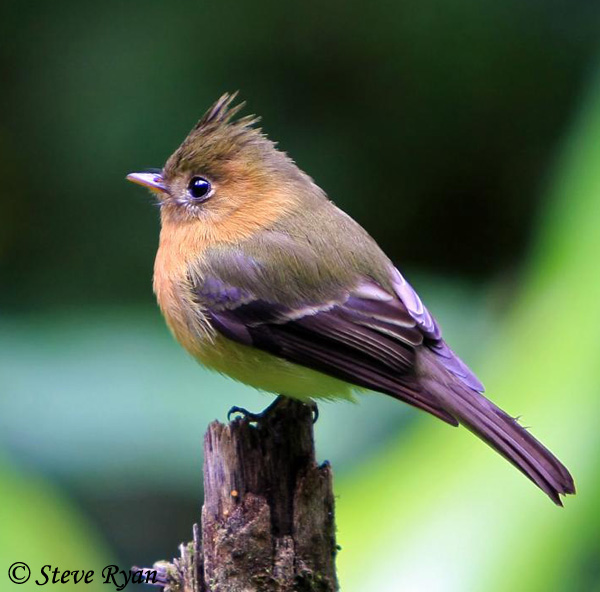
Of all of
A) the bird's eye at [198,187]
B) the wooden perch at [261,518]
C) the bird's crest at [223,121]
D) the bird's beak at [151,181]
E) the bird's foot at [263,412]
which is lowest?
the wooden perch at [261,518]

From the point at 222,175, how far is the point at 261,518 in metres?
1.68

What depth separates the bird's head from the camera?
470 cm

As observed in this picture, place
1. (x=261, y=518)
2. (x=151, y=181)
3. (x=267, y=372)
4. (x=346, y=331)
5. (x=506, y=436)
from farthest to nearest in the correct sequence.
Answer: (x=151, y=181) < (x=267, y=372) < (x=346, y=331) < (x=506, y=436) < (x=261, y=518)

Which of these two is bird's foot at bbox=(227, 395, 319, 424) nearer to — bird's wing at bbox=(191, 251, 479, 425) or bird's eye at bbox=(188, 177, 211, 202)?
bird's wing at bbox=(191, 251, 479, 425)

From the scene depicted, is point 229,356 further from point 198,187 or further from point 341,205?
point 341,205


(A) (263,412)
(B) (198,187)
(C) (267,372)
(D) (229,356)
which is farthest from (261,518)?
(B) (198,187)

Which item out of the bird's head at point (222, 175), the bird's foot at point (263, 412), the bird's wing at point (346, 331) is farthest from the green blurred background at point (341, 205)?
the bird's head at point (222, 175)

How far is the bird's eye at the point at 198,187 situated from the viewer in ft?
15.7

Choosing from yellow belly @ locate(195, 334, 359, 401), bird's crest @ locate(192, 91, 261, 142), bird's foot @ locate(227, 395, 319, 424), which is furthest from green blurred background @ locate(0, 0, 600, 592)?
bird's crest @ locate(192, 91, 261, 142)

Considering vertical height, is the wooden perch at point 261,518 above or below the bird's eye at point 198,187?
below

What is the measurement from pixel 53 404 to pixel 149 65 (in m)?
2.15

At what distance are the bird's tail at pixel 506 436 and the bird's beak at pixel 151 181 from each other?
4.91 ft

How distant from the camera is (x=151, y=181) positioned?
4.84 meters

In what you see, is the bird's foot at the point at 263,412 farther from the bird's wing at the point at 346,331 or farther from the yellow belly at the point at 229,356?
the bird's wing at the point at 346,331
